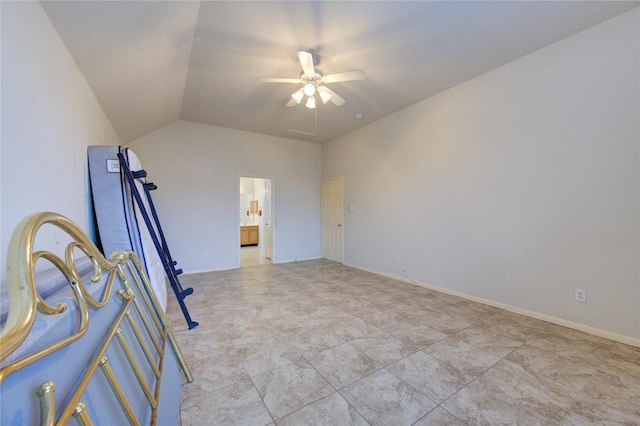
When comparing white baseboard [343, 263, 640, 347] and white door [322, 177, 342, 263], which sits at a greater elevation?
white door [322, 177, 342, 263]

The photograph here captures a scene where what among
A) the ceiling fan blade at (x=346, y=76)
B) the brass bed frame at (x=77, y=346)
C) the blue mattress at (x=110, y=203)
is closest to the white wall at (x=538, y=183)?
the ceiling fan blade at (x=346, y=76)

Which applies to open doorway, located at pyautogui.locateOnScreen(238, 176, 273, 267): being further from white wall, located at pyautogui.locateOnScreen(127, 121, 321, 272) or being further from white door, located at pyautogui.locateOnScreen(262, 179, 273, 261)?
white wall, located at pyautogui.locateOnScreen(127, 121, 321, 272)

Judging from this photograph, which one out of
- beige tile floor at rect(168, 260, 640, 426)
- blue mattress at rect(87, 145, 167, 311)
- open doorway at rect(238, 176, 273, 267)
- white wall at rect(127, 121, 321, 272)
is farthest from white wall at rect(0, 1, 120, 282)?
open doorway at rect(238, 176, 273, 267)

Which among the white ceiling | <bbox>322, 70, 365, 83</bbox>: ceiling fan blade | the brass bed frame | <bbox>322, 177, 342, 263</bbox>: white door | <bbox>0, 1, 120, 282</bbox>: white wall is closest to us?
the brass bed frame

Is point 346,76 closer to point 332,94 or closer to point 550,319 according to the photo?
point 332,94

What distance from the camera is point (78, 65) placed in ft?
6.61

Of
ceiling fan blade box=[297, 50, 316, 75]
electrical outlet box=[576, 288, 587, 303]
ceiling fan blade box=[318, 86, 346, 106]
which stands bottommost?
electrical outlet box=[576, 288, 587, 303]

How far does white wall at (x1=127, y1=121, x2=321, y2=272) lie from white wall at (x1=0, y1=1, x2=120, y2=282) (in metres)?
2.58

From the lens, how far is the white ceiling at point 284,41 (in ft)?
6.42

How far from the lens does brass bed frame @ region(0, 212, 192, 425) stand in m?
0.48

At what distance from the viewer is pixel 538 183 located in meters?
2.76

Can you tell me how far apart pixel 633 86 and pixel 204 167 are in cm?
578

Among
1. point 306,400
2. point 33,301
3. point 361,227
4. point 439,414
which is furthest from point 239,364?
point 361,227

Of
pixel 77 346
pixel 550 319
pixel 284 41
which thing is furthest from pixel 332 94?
pixel 550 319
